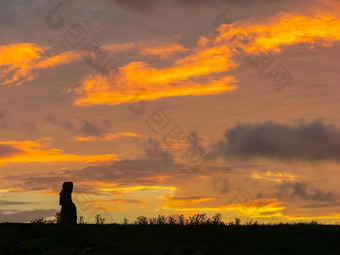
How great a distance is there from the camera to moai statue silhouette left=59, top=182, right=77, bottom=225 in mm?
27831

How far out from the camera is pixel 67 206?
28.2 metres
